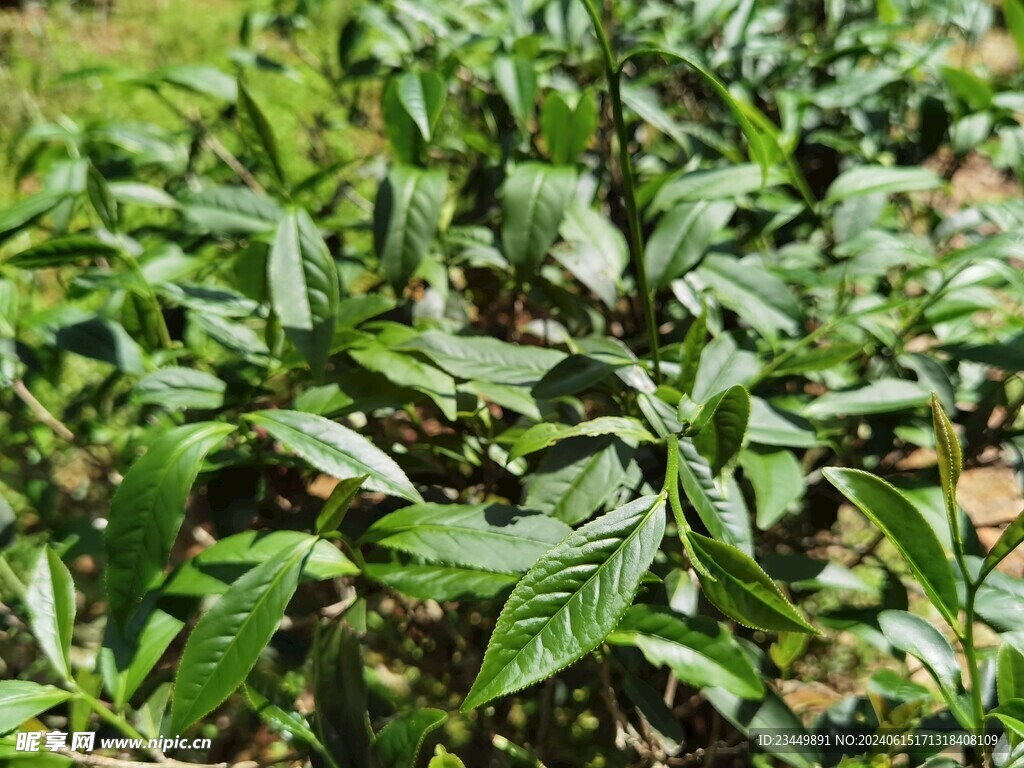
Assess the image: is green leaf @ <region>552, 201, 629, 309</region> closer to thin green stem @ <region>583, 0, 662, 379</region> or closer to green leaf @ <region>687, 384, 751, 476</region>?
thin green stem @ <region>583, 0, 662, 379</region>

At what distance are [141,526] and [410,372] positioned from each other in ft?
1.15

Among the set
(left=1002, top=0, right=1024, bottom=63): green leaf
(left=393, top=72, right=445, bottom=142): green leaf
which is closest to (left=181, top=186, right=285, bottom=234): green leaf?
(left=393, top=72, right=445, bottom=142): green leaf

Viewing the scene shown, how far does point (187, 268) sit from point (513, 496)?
0.61 metres

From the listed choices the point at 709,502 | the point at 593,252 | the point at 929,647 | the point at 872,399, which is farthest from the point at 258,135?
the point at 929,647

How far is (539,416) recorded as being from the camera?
3.51 feet

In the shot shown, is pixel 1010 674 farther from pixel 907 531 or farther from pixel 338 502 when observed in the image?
pixel 338 502

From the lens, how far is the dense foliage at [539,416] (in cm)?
84

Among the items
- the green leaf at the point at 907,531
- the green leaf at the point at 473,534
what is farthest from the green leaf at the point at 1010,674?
the green leaf at the point at 473,534

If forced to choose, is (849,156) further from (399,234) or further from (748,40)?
(399,234)

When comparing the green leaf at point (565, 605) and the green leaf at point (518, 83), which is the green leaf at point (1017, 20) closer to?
the green leaf at point (518, 83)

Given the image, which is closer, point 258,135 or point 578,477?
point 578,477

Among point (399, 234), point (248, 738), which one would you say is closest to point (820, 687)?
point (399, 234)

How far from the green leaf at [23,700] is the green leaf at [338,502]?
31cm

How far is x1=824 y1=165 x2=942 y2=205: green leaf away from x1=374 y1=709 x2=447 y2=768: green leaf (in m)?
0.98
